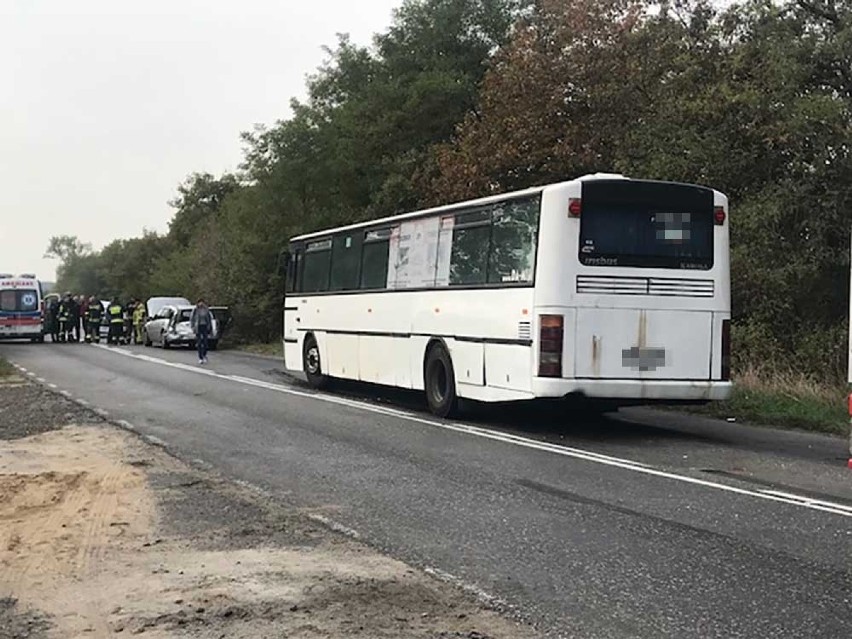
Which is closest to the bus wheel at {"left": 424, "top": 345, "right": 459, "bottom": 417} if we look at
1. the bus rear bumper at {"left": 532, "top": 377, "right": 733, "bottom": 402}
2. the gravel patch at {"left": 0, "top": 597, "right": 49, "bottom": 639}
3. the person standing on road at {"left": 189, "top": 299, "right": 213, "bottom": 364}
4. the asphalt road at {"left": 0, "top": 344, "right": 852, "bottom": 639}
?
the asphalt road at {"left": 0, "top": 344, "right": 852, "bottom": 639}

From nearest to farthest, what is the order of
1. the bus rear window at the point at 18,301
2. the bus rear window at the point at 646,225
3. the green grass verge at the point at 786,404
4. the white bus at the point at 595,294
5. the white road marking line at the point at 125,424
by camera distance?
the white bus at the point at 595,294 → the bus rear window at the point at 646,225 → the white road marking line at the point at 125,424 → the green grass verge at the point at 786,404 → the bus rear window at the point at 18,301

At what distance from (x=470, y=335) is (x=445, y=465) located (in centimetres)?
397

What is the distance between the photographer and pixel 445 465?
35.9 feet

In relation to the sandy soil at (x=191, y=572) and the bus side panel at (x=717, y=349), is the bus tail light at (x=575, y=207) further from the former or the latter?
the sandy soil at (x=191, y=572)

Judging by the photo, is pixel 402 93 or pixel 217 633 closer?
pixel 217 633

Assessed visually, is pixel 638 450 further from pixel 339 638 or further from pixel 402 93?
pixel 402 93

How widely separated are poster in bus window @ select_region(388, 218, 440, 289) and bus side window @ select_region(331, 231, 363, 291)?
1.43m

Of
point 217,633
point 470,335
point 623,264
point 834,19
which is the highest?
point 834,19

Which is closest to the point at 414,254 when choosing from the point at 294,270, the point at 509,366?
the point at 509,366

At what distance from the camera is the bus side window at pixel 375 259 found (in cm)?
1759

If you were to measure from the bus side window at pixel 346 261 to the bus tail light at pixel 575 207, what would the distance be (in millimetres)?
6250

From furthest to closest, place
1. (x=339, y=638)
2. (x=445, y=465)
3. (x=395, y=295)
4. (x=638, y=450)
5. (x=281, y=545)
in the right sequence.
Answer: (x=395, y=295) → (x=638, y=450) → (x=445, y=465) → (x=281, y=545) → (x=339, y=638)

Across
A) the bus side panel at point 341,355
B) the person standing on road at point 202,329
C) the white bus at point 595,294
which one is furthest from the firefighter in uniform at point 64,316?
the white bus at point 595,294

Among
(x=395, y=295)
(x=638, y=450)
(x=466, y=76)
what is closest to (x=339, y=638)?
(x=638, y=450)
